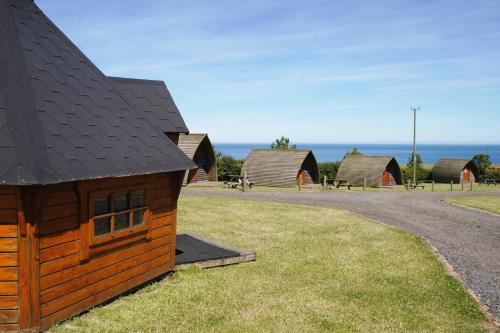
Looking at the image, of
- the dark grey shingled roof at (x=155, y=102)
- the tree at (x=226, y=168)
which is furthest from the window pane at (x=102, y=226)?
the tree at (x=226, y=168)

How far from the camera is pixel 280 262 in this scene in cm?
1241

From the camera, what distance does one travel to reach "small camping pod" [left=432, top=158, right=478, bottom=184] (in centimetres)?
5631

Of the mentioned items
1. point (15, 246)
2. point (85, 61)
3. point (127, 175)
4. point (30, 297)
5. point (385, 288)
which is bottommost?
point (385, 288)

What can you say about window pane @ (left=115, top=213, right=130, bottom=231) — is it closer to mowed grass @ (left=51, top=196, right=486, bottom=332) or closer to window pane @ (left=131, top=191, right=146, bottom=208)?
window pane @ (left=131, top=191, right=146, bottom=208)

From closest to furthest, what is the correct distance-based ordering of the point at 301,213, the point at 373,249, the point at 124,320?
1. the point at 124,320
2. the point at 373,249
3. the point at 301,213

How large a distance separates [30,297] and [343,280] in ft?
23.4

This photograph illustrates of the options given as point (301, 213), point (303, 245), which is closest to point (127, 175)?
point (303, 245)

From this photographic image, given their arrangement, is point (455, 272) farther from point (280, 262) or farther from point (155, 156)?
point (155, 156)

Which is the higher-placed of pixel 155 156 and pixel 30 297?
pixel 155 156

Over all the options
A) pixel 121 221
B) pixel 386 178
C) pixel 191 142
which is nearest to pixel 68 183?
pixel 121 221

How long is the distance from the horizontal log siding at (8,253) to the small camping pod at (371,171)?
42.7 metres

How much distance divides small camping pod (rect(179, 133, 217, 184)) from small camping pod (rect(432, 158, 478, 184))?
33.2 metres

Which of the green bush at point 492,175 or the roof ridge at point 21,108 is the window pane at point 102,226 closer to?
the roof ridge at point 21,108

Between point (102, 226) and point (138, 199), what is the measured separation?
114 cm
